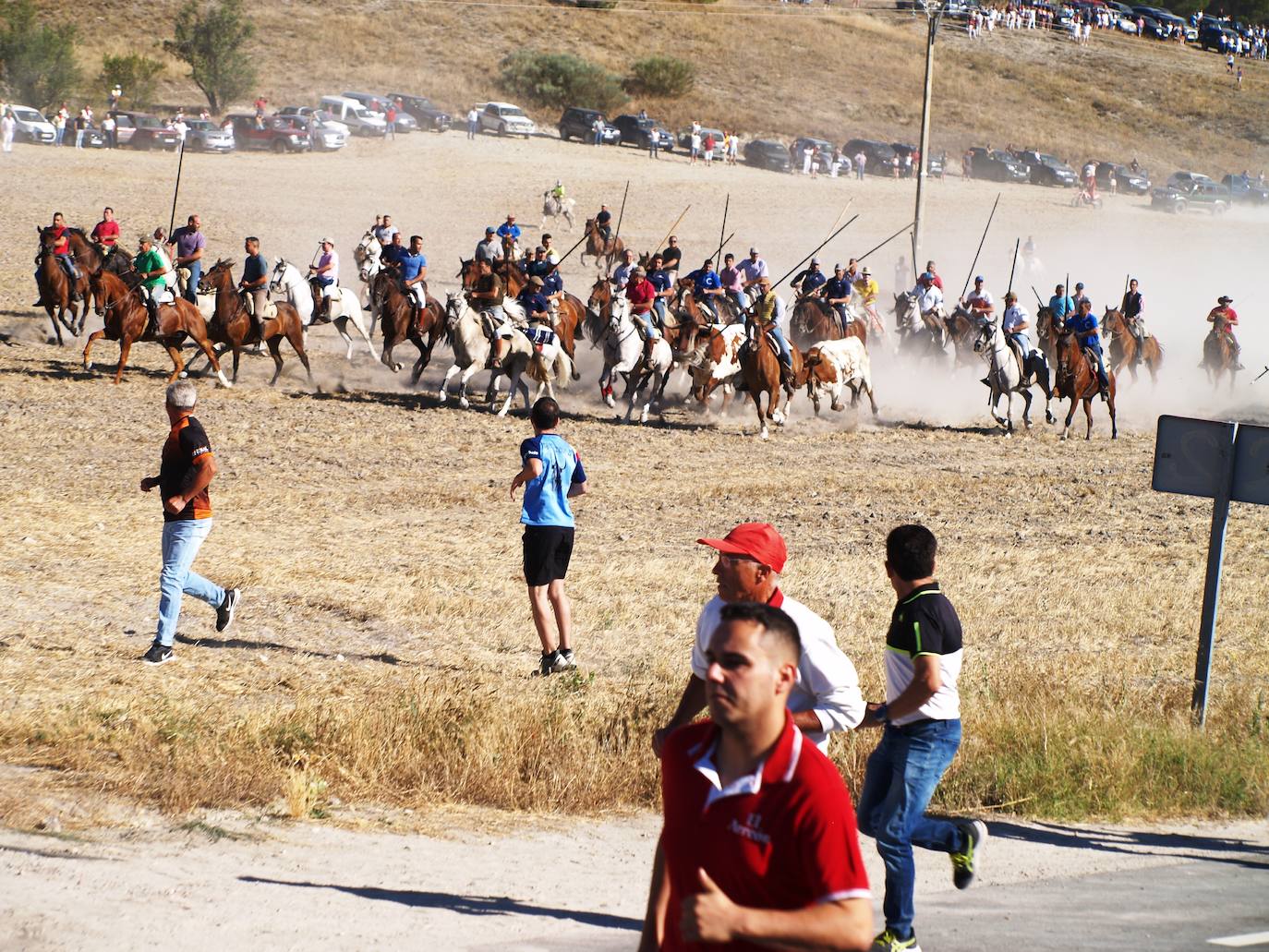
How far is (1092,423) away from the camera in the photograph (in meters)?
27.5

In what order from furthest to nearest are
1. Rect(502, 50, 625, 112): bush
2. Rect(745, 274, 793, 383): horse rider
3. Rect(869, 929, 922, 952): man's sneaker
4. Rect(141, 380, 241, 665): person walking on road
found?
Rect(502, 50, 625, 112): bush
Rect(745, 274, 793, 383): horse rider
Rect(141, 380, 241, 665): person walking on road
Rect(869, 929, 922, 952): man's sneaker

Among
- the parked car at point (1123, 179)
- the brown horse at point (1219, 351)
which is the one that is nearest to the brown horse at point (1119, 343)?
the brown horse at point (1219, 351)

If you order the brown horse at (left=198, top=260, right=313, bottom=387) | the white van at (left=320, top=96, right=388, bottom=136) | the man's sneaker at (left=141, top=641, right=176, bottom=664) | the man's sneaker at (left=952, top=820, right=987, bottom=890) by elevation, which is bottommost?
the man's sneaker at (left=141, top=641, right=176, bottom=664)

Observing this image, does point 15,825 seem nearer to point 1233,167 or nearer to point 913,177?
point 913,177

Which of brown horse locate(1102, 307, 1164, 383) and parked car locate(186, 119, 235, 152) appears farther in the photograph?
parked car locate(186, 119, 235, 152)

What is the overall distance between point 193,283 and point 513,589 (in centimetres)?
1308

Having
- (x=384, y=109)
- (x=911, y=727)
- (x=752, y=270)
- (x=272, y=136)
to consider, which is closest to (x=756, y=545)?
(x=911, y=727)

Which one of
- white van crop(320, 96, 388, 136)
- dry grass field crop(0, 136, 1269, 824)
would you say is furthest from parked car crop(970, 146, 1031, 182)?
dry grass field crop(0, 136, 1269, 824)

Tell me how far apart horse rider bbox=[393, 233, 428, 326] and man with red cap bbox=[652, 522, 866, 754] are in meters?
19.8

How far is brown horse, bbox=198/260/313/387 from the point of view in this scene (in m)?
23.6

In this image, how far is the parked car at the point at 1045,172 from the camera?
248ft

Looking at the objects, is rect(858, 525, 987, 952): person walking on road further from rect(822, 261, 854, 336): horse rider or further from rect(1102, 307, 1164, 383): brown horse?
rect(1102, 307, 1164, 383): brown horse

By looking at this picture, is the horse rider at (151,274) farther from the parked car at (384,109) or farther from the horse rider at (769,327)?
the parked car at (384,109)

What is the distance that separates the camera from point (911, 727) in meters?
5.80
